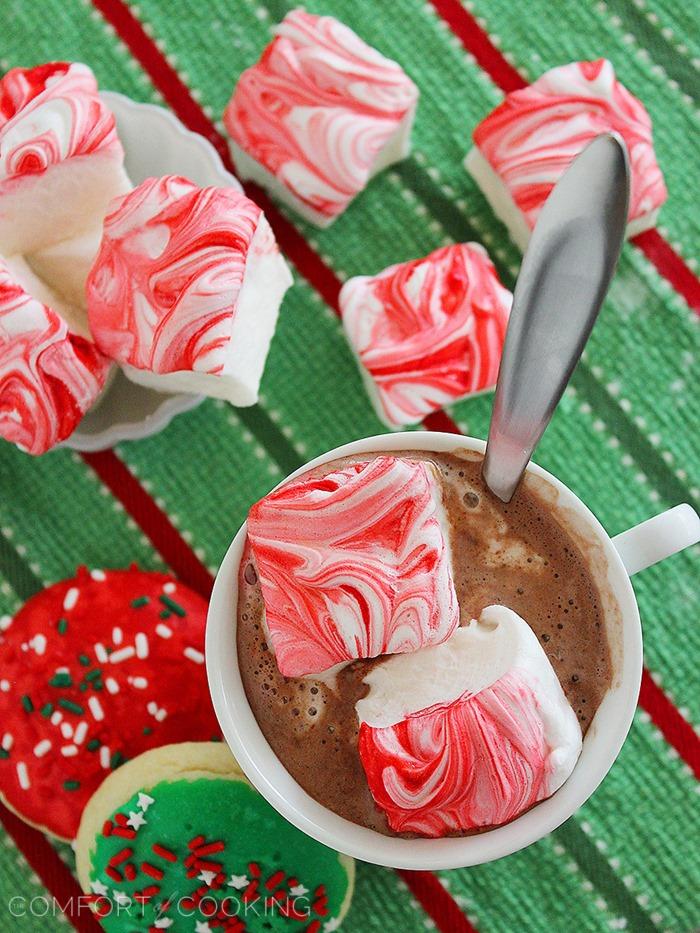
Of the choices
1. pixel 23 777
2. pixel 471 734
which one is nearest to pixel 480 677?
pixel 471 734

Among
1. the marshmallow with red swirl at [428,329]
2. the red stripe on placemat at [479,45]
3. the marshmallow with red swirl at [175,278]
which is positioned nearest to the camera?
the marshmallow with red swirl at [175,278]

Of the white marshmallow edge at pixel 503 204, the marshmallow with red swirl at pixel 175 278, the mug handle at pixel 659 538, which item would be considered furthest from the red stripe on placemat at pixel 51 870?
the white marshmallow edge at pixel 503 204

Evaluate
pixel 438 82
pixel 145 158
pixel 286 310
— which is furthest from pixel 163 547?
pixel 438 82

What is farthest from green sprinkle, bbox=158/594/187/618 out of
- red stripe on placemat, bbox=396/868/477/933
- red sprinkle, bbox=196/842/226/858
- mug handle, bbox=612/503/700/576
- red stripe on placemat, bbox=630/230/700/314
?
red stripe on placemat, bbox=630/230/700/314

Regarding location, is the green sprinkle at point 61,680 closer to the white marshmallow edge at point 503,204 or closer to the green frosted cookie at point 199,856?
the green frosted cookie at point 199,856

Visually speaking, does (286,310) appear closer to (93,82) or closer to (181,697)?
(93,82)
